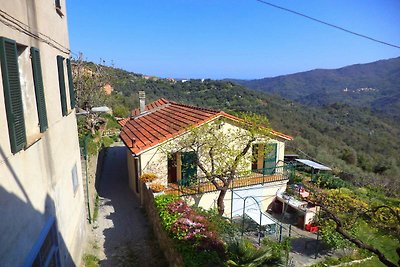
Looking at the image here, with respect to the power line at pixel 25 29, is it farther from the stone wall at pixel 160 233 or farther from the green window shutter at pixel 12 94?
the stone wall at pixel 160 233

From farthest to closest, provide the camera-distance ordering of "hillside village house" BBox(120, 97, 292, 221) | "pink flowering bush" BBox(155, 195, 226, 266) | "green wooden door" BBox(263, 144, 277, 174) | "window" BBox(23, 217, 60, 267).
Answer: "green wooden door" BBox(263, 144, 277, 174)
"hillside village house" BBox(120, 97, 292, 221)
"pink flowering bush" BBox(155, 195, 226, 266)
"window" BBox(23, 217, 60, 267)

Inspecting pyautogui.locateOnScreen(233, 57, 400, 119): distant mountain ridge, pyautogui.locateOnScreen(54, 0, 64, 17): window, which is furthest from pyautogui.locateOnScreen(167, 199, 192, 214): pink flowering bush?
pyautogui.locateOnScreen(233, 57, 400, 119): distant mountain ridge

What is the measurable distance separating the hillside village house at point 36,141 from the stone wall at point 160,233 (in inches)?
106

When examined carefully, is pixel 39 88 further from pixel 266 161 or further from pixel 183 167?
pixel 266 161

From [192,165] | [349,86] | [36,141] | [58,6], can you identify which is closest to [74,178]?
[36,141]

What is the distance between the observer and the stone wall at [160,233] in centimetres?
864

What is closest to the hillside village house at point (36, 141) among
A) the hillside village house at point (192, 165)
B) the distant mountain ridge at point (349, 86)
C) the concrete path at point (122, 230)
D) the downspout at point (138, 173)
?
the concrete path at point (122, 230)

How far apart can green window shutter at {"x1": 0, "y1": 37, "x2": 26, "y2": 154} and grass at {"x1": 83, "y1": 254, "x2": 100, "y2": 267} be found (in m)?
6.48

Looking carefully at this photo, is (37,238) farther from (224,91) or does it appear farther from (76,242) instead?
(224,91)

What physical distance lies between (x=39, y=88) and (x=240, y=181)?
11050mm

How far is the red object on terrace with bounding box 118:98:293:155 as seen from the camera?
A: 1401cm

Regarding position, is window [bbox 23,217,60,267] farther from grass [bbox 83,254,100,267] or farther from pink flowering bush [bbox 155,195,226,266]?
grass [bbox 83,254,100,267]

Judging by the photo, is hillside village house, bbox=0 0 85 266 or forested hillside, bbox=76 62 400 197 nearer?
hillside village house, bbox=0 0 85 266

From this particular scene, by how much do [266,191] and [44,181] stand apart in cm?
1186
